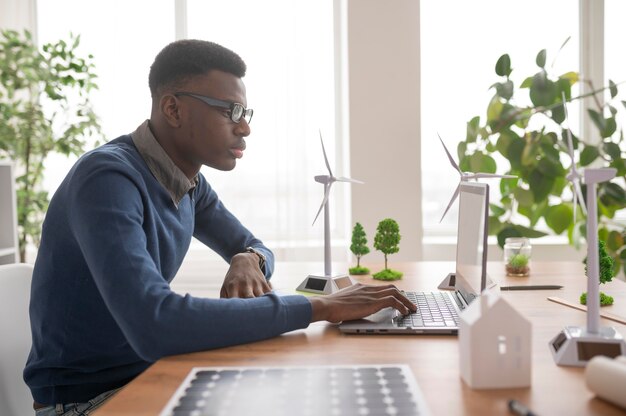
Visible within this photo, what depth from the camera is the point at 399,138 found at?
3814mm

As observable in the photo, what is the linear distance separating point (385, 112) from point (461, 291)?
2.32m

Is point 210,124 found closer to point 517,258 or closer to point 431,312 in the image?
point 431,312

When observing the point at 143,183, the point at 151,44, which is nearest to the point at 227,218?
the point at 143,183

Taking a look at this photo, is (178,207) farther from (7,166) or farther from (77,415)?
(7,166)

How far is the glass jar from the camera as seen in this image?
6.89 feet

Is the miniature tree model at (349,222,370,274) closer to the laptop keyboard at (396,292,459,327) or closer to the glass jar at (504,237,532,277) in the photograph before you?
the laptop keyboard at (396,292,459,327)

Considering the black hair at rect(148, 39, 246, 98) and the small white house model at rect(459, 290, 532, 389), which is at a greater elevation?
the black hair at rect(148, 39, 246, 98)

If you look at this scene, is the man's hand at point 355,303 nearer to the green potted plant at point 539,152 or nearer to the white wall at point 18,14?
the green potted plant at point 539,152

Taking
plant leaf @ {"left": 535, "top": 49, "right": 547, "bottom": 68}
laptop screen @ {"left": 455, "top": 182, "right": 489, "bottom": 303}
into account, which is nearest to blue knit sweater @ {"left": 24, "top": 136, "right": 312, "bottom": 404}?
laptop screen @ {"left": 455, "top": 182, "right": 489, "bottom": 303}

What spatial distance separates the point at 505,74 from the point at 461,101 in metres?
0.75

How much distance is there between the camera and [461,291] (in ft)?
5.31

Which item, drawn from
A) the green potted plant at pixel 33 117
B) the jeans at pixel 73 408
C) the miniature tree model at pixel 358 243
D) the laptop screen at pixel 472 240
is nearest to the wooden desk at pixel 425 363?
the laptop screen at pixel 472 240

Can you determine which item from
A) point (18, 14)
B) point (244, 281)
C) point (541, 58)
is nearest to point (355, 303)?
point (244, 281)

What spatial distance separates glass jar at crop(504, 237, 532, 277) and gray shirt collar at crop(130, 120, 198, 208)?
45.0 inches
